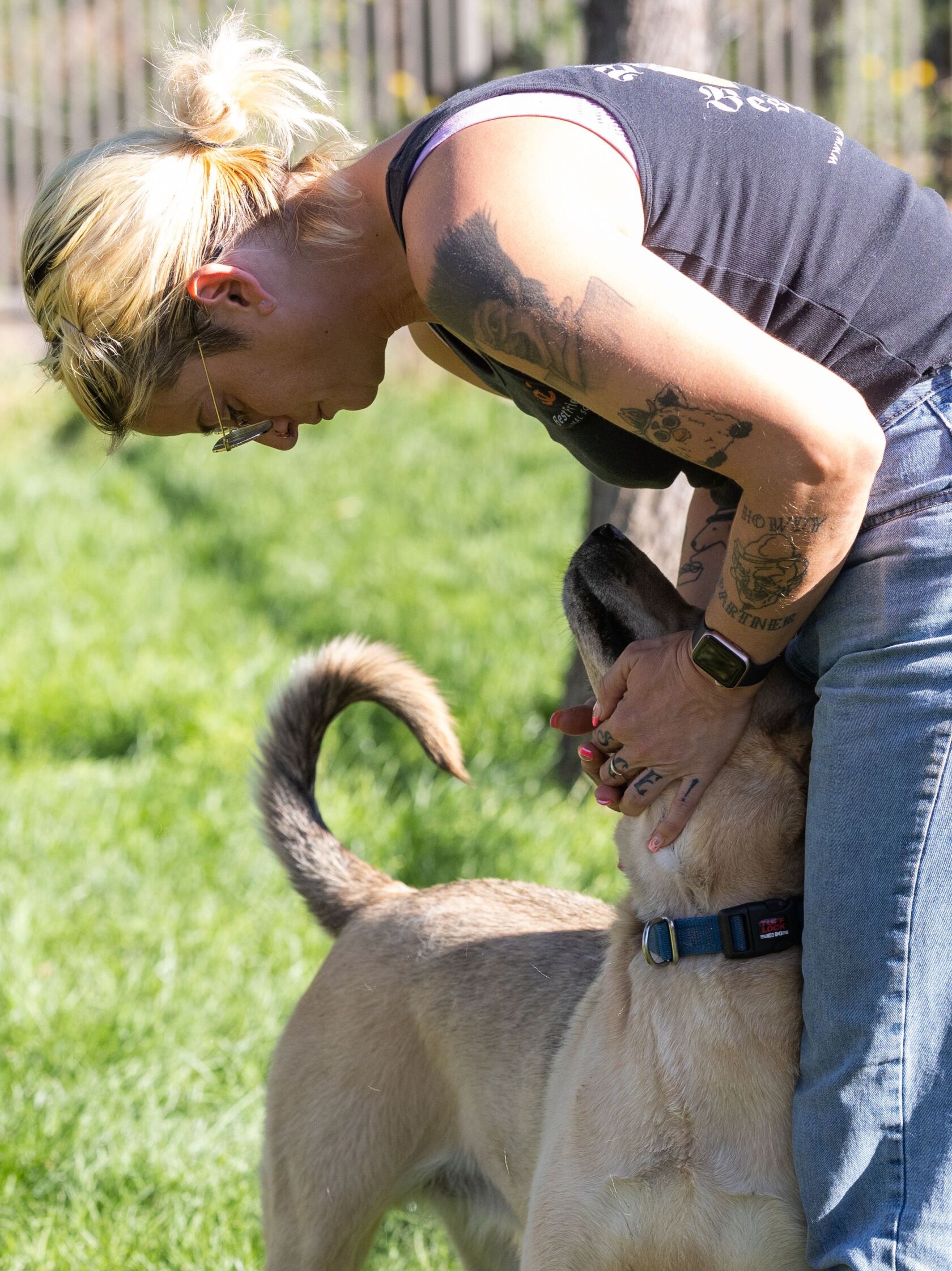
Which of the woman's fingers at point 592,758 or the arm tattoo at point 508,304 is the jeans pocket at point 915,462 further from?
the woman's fingers at point 592,758

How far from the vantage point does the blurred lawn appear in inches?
124

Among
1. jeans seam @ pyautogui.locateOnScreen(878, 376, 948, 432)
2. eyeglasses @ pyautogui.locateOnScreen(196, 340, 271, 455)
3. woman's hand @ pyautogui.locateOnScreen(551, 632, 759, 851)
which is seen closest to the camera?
jeans seam @ pyautogui.locateOnScreen(878, 376, 948, 432)

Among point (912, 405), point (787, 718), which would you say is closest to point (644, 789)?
point (787, 718)

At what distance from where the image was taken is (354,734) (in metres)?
5.08

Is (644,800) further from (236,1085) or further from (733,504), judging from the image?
(236,1085)

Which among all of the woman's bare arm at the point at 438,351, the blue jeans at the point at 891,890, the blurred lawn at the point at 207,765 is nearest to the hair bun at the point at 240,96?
the woman's bare arm at the point at 438,351

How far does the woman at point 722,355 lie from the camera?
167 centimetres

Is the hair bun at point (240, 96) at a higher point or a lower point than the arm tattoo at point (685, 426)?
higher

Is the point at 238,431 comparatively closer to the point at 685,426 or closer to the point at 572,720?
the point at 572,720

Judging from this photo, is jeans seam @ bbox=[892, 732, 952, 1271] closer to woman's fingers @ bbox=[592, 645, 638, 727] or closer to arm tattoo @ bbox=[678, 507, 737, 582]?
woman's fingers @ bbox=[592, 645, 638, 727]

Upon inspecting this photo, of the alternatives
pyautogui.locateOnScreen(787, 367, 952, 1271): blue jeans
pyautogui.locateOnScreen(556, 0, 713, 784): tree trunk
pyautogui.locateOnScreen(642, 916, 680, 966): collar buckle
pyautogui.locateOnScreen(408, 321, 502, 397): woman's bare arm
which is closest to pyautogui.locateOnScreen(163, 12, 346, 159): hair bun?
pyautogui.locateOnScreen(408, 321, 502, 397): woman's bare arm

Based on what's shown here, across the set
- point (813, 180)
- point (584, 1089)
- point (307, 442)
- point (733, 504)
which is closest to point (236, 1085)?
point (584, 1089)

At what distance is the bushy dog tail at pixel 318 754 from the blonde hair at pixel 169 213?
76cm

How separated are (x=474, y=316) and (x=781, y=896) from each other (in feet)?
3.21
